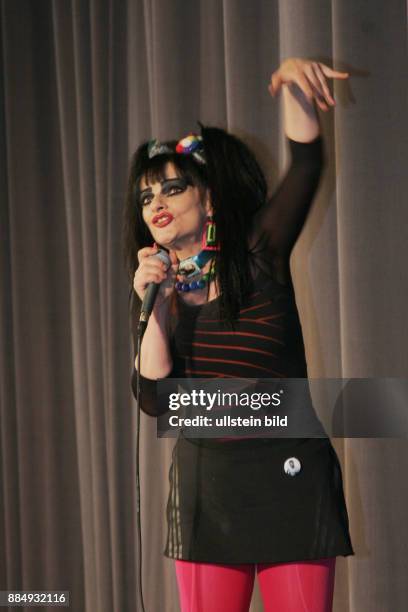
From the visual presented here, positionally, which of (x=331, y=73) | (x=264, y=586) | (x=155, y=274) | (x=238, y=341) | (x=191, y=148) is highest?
(x=331, y=73)

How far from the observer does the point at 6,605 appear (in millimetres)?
1741

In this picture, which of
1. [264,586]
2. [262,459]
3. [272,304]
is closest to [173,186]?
[272,304]

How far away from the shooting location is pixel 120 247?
5.24 ft

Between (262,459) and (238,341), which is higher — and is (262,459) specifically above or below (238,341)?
below

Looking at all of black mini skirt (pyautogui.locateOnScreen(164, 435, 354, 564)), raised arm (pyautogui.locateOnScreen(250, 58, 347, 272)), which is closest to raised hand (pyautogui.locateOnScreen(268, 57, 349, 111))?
raised arm (pyautogui.locateOnScreen(250, 58, 347, 272))

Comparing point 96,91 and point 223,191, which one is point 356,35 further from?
point 96,91

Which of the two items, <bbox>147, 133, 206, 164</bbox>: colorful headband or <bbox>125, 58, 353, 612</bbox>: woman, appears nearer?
<bbox>125, 58, 353, 612</bbox>: woman

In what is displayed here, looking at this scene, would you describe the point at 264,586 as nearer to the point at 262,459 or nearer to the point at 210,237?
the point at 262,459

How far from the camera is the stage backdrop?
1.33 metres

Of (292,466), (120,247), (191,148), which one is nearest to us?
(292,466)

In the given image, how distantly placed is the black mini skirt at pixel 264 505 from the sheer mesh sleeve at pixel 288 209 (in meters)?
0.30

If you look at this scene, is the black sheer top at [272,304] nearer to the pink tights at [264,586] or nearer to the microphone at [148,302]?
the microphone at [148,302]

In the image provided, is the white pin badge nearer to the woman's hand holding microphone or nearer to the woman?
the woman

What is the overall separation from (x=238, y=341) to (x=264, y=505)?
257 mm
